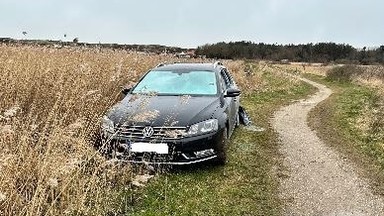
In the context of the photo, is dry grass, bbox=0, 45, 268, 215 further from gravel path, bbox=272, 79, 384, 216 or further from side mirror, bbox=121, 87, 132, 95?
gravel path, bbox=272, 79, 384, 216

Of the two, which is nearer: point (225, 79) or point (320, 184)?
point (320, 184)

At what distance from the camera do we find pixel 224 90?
10047mm

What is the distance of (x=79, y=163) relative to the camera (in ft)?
18.3

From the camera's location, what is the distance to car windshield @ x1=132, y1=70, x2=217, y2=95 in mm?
9656

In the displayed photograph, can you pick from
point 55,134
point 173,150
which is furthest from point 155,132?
point 55,134

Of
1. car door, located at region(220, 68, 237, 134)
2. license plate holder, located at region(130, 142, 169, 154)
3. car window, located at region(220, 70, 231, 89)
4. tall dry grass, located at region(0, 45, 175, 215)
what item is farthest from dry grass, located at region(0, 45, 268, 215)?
car window, located at region(220, 70, 231, 89)

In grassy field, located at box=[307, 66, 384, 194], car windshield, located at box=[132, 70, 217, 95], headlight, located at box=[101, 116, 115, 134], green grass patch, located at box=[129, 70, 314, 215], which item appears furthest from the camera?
grassy field, located at box=[307, 66, 384, 194]

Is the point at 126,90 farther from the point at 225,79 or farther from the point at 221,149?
the point at 221,149

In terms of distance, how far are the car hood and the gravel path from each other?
1.59 metres

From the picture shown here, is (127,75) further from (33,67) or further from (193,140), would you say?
(193,140)

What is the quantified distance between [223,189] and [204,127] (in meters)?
0.97

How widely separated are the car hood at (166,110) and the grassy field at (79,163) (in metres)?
0.43

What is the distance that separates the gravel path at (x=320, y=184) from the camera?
7.27 metres

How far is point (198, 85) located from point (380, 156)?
3.78 metres
